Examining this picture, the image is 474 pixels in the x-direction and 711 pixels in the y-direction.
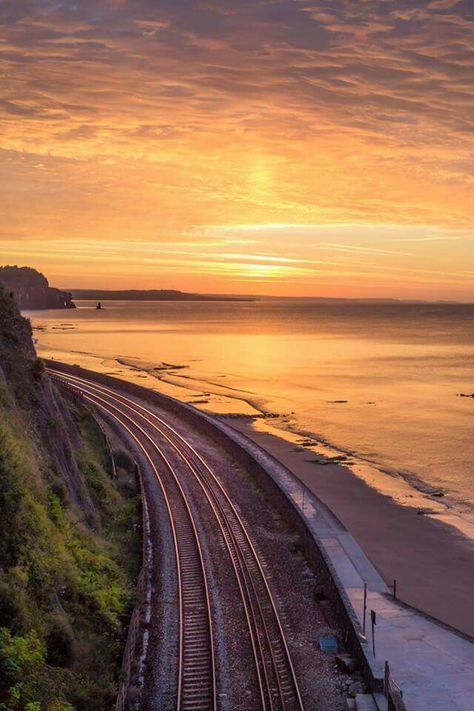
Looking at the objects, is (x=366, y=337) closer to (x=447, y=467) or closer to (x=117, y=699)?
(x=447, y=467)

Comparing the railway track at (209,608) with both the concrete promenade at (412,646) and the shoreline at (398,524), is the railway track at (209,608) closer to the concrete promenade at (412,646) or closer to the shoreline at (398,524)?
the concrete promenade at (412,646)

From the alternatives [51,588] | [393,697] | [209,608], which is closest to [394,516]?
[209,608]

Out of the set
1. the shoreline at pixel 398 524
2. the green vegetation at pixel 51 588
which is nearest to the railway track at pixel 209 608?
the green vegetation at pixel 51 588

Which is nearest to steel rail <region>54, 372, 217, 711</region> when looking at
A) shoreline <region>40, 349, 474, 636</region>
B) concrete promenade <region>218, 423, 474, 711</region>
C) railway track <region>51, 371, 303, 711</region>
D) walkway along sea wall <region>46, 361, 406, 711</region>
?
railway track <region>51, 371, 303, 711</region>

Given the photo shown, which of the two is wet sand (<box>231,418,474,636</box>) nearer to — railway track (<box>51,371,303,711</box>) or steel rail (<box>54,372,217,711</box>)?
railway track (<box>51,371,303,711</box>)

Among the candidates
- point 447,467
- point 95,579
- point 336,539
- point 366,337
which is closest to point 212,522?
point 336,539

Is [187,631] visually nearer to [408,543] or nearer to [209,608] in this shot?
Result: [209,608]
